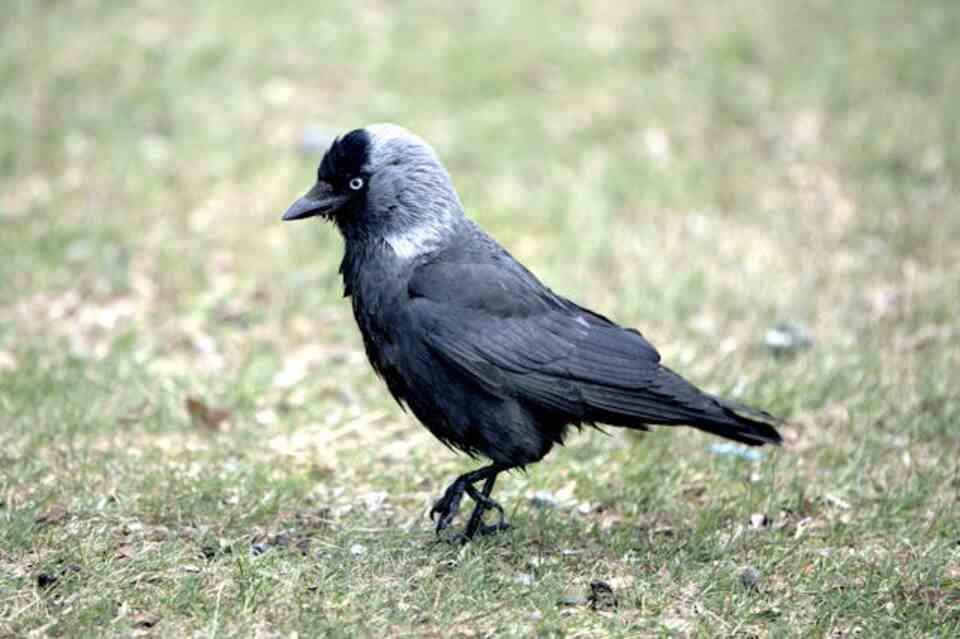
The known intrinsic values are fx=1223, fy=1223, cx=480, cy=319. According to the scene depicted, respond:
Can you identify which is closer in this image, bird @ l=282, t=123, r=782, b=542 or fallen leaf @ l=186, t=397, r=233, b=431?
bird @ l=282, t=123, r=782, b=542

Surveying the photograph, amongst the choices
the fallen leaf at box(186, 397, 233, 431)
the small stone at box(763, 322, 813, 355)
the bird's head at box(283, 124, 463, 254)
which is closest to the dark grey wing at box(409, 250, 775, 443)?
the bird's head at box(283, 124, 463, 254)

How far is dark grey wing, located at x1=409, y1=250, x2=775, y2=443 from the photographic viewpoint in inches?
186

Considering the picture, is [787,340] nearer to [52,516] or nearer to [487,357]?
[487,357]

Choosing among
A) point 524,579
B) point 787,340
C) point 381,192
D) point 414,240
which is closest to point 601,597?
point 524,579

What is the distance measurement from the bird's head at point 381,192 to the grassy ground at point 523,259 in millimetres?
1214

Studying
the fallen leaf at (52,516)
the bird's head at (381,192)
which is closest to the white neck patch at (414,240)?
the bird's head at (381,192)

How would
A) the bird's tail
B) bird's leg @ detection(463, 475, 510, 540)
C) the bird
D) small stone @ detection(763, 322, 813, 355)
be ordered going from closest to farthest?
the bird's tail
the bird
bird's leg @ detection(463, 475, 510, 540)
small stone @ detection(763, 322, 813, 355)

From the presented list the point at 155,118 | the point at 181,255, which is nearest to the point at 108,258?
the point at 181,255

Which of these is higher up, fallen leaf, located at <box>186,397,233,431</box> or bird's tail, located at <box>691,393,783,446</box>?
bird's tail, located at <box>691,393,783,446</box>

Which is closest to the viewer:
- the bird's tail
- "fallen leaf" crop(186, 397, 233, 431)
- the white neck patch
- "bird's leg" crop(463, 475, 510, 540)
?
the bird's tail

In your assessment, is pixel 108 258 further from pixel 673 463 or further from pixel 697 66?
pixel 697 66

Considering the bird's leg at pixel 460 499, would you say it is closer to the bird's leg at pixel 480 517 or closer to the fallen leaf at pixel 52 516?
the bird's leg at pixel 480 517

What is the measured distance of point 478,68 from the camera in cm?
1026

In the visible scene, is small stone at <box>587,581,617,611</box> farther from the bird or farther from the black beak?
the black beak
